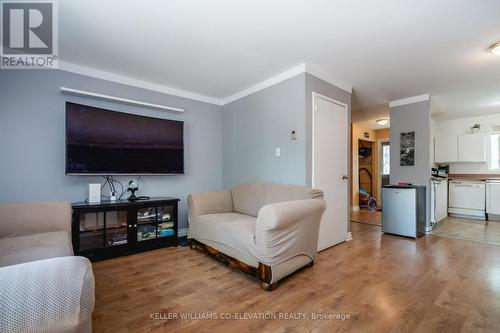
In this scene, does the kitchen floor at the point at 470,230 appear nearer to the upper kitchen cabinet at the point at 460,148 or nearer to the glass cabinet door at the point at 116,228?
the upper kitchen cabinet at the point at 460,148

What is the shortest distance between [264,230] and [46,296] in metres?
1.42

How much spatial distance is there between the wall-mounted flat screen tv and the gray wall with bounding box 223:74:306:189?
861mm

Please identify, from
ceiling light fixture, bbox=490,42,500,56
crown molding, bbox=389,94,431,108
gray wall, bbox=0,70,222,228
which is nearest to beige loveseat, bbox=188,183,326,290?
gray wall, bbox=0,70,222,228

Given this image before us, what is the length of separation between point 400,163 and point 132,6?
15.0 feet

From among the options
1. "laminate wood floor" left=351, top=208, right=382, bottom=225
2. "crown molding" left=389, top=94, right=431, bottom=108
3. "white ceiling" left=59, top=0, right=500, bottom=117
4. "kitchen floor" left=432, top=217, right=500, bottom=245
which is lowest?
"laminate wood floor" left=351, top=208, right=382, bottom=225

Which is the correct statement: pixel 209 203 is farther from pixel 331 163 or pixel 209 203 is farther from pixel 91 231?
pixel 331 163

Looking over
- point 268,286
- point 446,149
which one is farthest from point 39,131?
point 446,149

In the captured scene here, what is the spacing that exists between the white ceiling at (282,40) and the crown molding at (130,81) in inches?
2.5

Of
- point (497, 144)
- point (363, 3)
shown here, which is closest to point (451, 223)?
point (497, 144)

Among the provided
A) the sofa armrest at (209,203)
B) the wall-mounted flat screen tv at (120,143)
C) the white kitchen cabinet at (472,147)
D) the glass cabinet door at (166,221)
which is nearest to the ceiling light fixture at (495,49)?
the sofa armrest at (209,203)

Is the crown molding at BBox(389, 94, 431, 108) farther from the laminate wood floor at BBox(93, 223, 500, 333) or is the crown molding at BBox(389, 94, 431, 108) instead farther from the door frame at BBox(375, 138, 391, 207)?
the door frame at BBox(375, 138, 391, 207)

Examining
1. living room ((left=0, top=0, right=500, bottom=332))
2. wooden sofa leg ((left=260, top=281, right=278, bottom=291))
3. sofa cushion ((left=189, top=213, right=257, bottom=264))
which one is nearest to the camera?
living room ((left=0, top=0, right=500, bottom=332))

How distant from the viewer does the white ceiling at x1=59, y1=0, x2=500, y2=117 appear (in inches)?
71.7

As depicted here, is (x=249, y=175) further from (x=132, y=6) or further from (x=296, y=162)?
(x=132, y=6)
